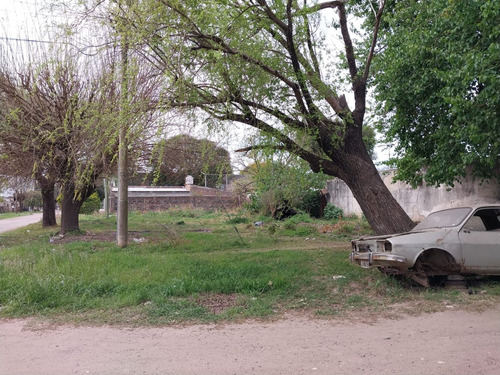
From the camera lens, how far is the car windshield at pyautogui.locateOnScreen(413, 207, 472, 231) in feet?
24.9

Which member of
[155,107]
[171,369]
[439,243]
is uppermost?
[155,107]

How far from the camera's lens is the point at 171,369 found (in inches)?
173

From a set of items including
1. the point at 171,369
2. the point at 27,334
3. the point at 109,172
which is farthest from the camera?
the point at 109,172

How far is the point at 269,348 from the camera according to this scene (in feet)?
16.3

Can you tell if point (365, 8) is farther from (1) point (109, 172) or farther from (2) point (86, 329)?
(2) point (86, 329)

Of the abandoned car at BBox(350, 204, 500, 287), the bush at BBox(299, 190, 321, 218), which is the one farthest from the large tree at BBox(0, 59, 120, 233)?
the bush at BBox(299, 190, 321, 218)

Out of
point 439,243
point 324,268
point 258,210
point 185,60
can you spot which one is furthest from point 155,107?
point 258,210

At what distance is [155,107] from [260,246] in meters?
5.80

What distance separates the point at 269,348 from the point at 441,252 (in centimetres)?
395

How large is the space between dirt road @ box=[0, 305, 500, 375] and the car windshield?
74.6 inches

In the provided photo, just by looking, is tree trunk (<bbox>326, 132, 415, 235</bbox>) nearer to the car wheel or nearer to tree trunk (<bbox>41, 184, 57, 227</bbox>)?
the car wheel

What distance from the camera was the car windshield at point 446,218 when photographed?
7.58m

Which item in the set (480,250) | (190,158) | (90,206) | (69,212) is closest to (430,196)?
(480,250)

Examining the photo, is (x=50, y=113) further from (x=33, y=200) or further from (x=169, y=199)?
(x=33, y=200)
